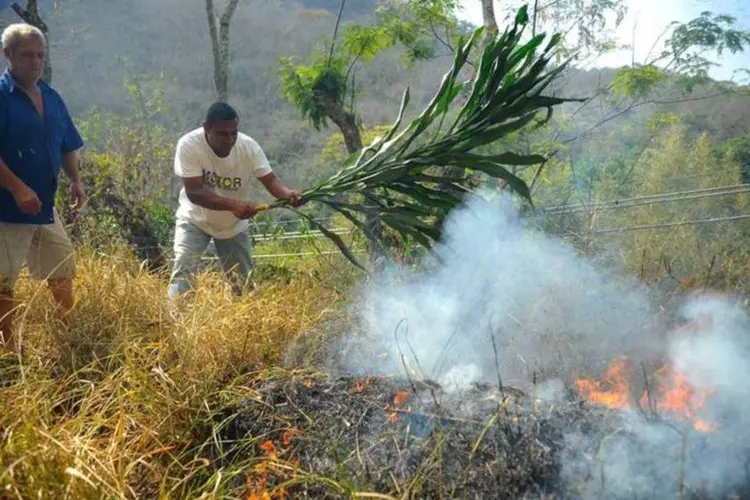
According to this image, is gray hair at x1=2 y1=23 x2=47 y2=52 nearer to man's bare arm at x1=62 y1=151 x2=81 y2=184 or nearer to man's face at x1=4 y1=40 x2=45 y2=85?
man's face at x1=4 y1=40 x2=45 y2=85

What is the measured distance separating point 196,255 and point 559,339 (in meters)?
2.52

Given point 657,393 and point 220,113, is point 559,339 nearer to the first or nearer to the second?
point 657,393

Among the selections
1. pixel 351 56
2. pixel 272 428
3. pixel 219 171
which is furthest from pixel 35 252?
pixel 351 56

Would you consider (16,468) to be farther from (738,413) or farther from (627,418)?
(738,413)

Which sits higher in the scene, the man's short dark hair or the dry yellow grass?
the man's short dark hair

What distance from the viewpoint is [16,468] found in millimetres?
2389

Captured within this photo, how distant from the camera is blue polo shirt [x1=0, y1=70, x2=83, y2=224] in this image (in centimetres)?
356

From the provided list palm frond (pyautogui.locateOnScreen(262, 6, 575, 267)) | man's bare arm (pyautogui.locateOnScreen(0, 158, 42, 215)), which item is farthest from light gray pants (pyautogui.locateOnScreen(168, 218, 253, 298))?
man's bare arm (pyautogui.locateOnScreen(0, 158, 42, 215))

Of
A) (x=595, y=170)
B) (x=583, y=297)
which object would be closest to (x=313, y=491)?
(x=583, y=297)

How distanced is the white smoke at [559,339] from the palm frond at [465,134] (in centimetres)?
71

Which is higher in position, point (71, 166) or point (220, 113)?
point (220, 113)

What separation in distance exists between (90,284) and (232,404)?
65.2 inches

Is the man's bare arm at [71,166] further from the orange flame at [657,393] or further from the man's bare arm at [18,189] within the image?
the orange flame at [657,393]

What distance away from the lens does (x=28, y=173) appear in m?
3.65
